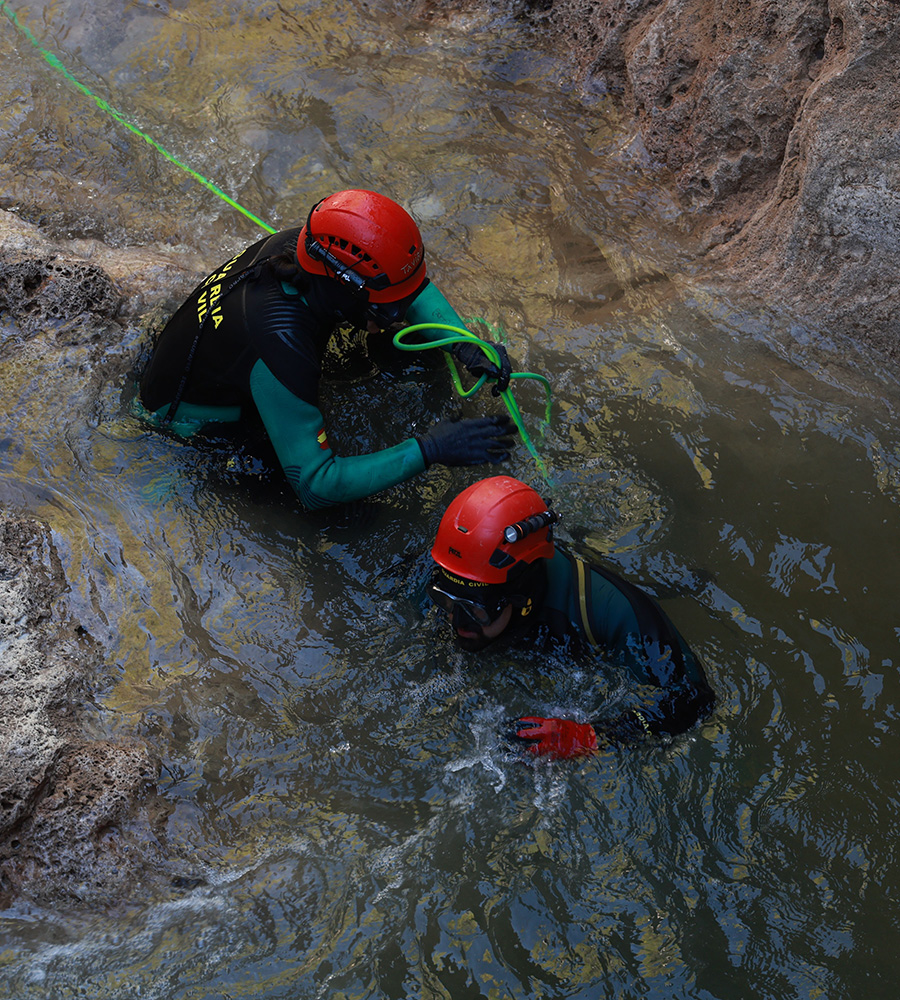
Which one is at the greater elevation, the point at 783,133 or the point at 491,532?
the point at 783,133

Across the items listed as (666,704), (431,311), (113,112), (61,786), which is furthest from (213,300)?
(113,112)

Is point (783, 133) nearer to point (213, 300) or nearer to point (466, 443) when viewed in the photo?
point (466, 443)

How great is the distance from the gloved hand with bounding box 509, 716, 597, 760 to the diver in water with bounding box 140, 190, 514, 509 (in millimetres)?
1165

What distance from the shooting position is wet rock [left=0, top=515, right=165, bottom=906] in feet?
8.97

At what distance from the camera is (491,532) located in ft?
10.5

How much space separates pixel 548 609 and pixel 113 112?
5.14 meters

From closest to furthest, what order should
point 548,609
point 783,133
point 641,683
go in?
1. point 641,683
2. point 548,609
3. point 783,133

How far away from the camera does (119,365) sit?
4.45 metres

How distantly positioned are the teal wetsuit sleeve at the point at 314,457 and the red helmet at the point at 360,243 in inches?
21.2

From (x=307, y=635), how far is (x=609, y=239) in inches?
129

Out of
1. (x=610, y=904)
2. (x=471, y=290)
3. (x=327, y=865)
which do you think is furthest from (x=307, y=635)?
(x=471, y=290)

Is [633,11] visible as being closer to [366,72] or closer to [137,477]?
[366,72]

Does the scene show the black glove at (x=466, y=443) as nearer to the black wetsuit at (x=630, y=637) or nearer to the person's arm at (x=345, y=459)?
the person's arm at (x=345, y=459)

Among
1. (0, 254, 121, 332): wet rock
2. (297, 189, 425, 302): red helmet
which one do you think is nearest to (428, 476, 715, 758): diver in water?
(297, 189, 425, 302): red helmet
